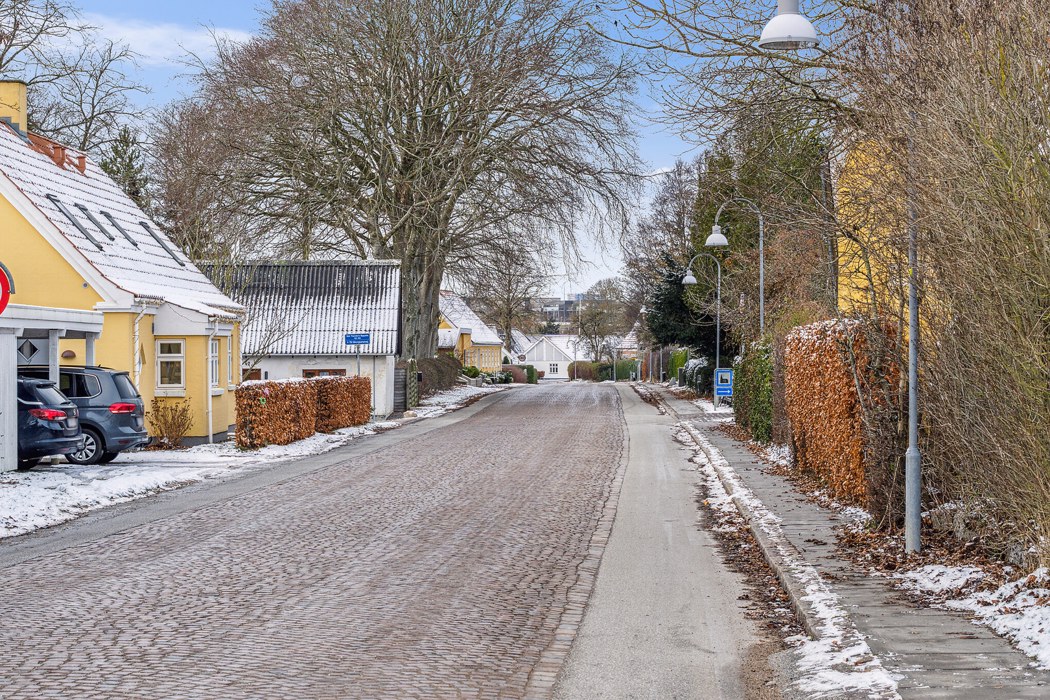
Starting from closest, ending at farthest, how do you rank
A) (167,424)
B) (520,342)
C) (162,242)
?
(167,424) → (162,242) → (520,342)

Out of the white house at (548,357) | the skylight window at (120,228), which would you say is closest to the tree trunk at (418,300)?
the skylight window at (120,228)

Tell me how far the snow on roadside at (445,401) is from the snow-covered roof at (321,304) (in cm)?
256

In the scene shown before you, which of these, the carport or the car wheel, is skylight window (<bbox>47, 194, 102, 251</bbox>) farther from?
the car wheel

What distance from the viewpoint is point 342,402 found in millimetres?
30875

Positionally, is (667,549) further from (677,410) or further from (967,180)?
(677,410)

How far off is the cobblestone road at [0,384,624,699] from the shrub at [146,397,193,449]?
8.37 metres

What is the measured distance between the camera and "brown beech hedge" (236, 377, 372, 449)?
23906 mm

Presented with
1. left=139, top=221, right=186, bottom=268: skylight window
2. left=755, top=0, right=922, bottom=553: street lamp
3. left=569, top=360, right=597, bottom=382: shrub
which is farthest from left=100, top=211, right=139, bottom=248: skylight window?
left=569, top=360, right=597, bottom=382: shrub

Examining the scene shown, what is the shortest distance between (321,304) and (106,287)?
1650cm

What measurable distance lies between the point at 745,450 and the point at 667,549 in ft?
37.0

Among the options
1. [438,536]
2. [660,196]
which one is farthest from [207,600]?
[660,196]

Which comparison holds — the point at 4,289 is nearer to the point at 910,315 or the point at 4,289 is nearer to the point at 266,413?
the point at 266,413

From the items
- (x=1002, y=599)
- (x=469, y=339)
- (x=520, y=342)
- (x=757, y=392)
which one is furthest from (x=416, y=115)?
(x=520, y=342)

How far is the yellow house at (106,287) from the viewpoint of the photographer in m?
23.9
